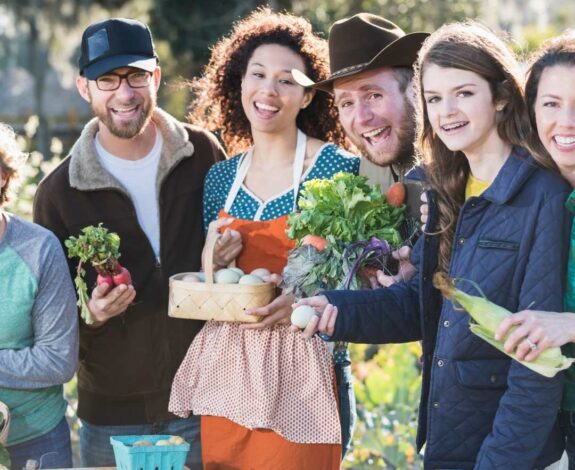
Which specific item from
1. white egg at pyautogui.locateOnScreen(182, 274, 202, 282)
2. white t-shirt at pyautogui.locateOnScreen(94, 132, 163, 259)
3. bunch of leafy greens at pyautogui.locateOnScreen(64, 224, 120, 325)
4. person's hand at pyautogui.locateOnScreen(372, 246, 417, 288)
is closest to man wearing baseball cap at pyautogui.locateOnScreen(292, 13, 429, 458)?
person's hand at pyautogui.locateOnScreen(372, 246, 417, 288)

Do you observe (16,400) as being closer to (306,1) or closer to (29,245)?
(29,245)

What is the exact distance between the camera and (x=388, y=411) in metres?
6.19

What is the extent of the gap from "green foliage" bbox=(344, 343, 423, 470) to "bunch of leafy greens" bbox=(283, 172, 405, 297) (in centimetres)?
185

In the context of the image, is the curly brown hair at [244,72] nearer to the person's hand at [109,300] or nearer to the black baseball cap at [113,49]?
the black baseball cap at [113,49]

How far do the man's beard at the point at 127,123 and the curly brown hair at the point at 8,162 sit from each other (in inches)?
18.7

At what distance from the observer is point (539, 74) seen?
10.6 ft

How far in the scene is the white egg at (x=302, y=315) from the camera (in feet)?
11.3

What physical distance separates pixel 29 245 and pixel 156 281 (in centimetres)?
72

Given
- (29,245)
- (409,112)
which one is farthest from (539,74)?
(29,245)

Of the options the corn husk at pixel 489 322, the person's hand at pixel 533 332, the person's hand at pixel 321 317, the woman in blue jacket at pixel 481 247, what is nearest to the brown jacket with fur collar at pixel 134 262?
the person's hand at pixel 321 317

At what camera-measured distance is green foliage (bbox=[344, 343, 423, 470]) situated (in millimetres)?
5734

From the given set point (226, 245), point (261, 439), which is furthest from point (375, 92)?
point (261, 439)

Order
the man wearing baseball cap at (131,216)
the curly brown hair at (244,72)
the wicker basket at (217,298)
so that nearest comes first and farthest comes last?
the wicker basket at (217,298) → the curly brown hair at (244,72) → the man wearing baseball cap at (131,216)

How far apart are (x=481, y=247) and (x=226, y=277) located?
118 cm
